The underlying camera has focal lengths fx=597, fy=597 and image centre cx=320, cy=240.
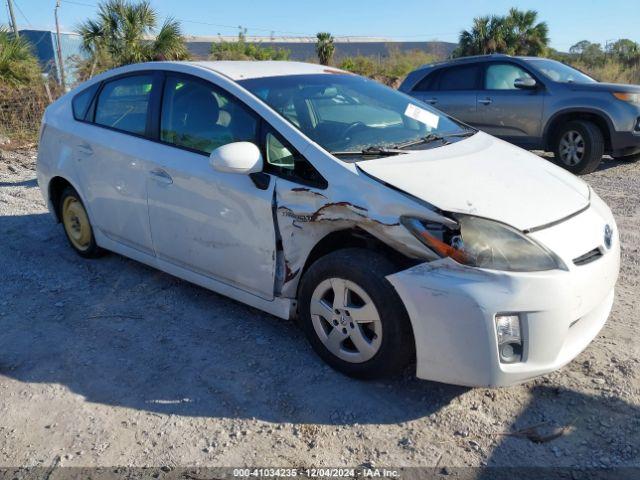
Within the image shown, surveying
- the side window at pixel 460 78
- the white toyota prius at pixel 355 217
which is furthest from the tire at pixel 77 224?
the side window at pixel 460 78

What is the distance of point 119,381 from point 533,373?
6.91 feet

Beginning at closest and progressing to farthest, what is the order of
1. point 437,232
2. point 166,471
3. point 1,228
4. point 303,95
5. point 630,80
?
1. point 166,471
2. point 437,232
3. point 303,95
4. point 1,228
5. point 630,80

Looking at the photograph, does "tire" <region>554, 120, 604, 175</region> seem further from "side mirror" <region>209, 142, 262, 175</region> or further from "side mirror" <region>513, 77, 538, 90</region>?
"side mirror" <region>209, 142, 262, 175</region>

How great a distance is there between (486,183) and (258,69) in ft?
5.79

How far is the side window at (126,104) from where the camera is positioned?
4.10 meters

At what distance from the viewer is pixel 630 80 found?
2266cm

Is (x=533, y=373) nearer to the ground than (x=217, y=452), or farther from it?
farther from it

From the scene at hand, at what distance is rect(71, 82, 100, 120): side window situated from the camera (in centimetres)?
465

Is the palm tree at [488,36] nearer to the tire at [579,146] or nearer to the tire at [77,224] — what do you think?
the tire at [579,146]

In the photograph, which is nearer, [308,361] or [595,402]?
[595,402]

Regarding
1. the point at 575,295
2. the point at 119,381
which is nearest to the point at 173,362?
the point at 119,381

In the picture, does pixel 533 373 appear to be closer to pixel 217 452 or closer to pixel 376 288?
pixel 376 288

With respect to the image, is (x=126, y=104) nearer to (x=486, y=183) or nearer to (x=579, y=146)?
(x=486, y=183)

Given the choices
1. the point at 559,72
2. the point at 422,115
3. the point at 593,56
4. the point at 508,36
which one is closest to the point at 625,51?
the point at 593,56
